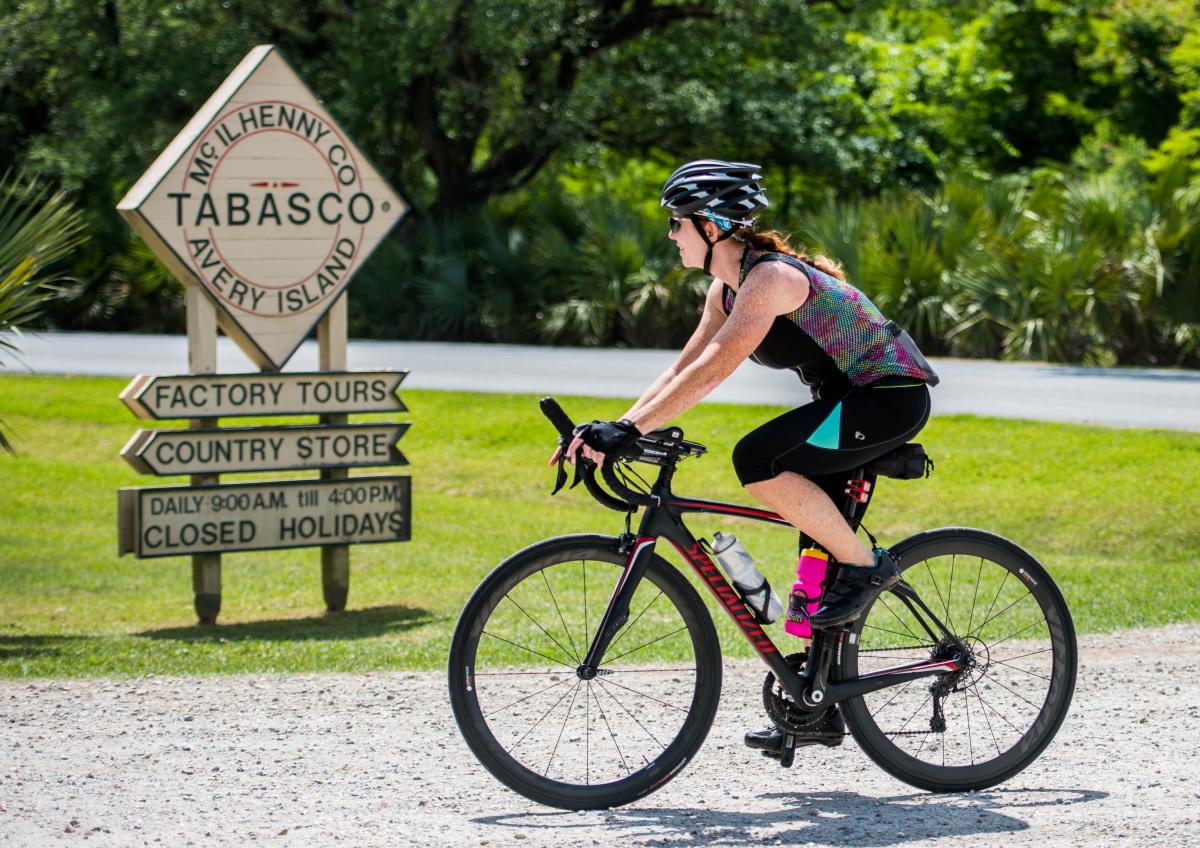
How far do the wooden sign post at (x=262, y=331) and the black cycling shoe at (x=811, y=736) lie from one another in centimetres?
457

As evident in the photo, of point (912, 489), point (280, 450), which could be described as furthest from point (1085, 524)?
point (280, 450)

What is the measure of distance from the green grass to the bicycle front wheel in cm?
204

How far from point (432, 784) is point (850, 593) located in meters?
1.37

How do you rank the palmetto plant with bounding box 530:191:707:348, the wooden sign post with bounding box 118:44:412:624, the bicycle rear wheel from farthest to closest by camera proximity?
the palmetto plant with bounding box 530:191:707:348 < the wooden sign post with bounding box 118:44:412:624 < the bicycle rear wheel

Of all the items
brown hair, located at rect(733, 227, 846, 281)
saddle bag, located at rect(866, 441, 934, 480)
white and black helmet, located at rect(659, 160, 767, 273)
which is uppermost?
white and black helmet, located at rect(659, 160, 767, 273)

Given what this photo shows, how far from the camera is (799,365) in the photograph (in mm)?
4629

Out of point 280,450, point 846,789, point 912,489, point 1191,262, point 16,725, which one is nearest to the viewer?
point 846,789

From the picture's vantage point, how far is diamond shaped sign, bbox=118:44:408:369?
27.7 ft

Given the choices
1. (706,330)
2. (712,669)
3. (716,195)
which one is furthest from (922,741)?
(716,195)

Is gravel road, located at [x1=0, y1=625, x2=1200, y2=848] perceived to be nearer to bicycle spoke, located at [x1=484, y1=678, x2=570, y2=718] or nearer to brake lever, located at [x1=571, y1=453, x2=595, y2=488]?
bicycle spoke, located at [x1=484, y1=678, x2=570, y2=718]

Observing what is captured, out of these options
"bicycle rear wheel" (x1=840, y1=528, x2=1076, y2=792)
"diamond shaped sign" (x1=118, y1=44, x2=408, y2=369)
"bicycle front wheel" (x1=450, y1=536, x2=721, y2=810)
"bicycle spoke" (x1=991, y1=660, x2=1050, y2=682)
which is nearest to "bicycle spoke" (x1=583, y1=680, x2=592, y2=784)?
"bicycle front wheel" (x1=450, y1=536, x2=721, y2=810)

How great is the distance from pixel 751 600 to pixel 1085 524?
21.9 ft

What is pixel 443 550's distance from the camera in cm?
1108

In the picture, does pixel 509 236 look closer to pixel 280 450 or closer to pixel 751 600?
pixel 280 450
